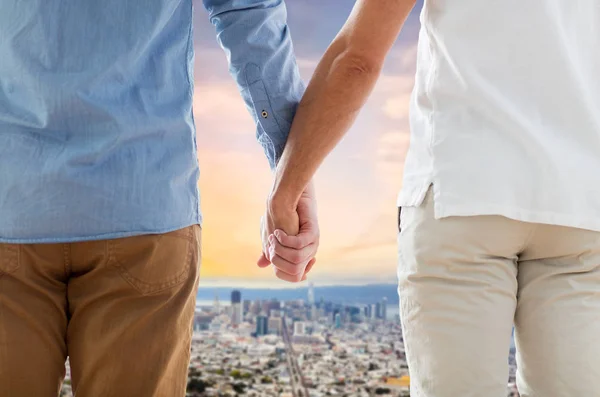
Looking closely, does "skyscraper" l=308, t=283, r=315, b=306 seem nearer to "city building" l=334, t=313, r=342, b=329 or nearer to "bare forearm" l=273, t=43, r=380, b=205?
"city building" l=334, t=313, r=342, b=329

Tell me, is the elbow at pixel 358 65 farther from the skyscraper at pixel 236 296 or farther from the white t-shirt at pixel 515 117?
the skyscraper at pixel 236 296

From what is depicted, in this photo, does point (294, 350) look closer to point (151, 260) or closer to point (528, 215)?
point (151, 260)

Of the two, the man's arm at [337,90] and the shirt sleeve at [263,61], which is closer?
the man's arm at [337,90]

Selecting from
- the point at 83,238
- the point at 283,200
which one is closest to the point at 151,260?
the point at 83,238

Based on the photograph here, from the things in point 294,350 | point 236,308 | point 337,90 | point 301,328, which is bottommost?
point 294,350

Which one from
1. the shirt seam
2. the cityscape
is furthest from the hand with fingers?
the cityscape

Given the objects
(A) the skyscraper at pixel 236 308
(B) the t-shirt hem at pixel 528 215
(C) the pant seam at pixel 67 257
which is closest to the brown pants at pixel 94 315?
(C) the pant seam at pixel 67 257
